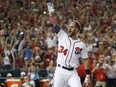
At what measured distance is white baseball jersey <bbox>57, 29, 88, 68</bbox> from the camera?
9.78 metres

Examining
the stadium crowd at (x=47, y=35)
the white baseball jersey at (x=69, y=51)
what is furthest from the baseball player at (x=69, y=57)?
the stadium crowd at (x=47, y=35)

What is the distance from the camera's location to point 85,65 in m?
9.95

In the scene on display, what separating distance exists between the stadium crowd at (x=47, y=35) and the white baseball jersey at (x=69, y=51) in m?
5.07

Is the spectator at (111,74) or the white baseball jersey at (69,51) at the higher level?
the white baseball jersey at (69,51)

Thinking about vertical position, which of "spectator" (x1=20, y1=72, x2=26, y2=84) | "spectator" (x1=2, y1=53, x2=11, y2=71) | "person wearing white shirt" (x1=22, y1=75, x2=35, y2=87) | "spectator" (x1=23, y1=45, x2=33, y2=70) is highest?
"spectator" (x1=23, y1=45, x2=33, y2=70)

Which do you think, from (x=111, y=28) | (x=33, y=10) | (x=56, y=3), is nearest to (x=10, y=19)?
(x=33, y=10)

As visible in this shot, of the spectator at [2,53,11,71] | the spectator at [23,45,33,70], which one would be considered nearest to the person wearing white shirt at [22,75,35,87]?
the spectator at [23,45,33,70]

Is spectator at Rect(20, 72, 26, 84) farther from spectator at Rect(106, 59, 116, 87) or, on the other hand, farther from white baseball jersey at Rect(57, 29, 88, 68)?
white baseball jersey at Rect(57, 29, 88, 68)

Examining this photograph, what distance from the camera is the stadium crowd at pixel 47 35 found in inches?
613

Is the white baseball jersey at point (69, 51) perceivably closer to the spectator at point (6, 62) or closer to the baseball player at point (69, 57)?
the baseball player at point (69, 57)

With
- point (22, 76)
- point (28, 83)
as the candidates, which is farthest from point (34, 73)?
point (28, 83)

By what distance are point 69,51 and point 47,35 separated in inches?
321

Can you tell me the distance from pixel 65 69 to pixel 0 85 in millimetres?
5553

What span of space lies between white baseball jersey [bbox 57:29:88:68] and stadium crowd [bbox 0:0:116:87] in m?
5.07
